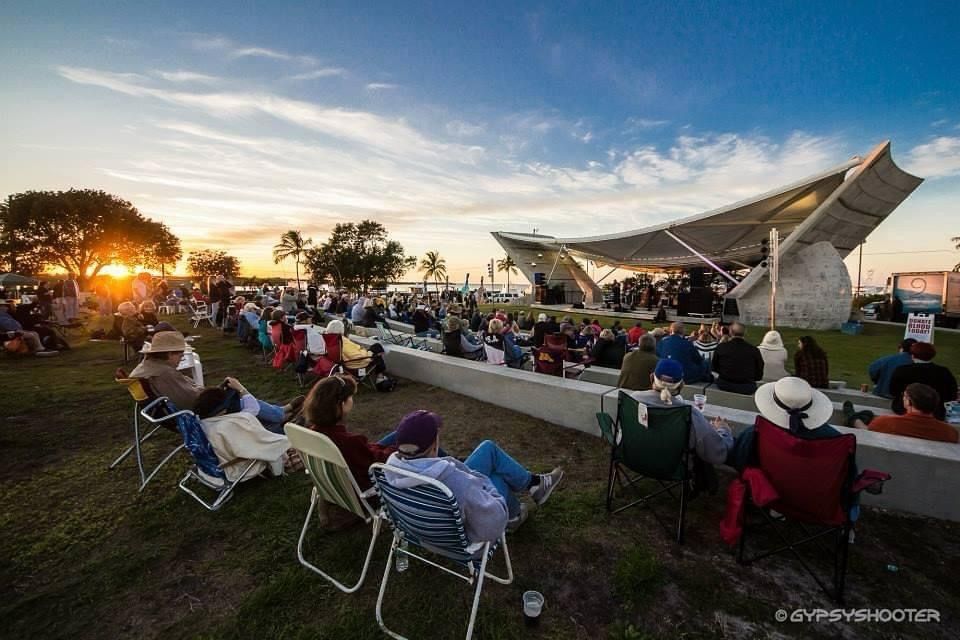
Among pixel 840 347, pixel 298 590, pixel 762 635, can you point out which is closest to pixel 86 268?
pixel 298 590

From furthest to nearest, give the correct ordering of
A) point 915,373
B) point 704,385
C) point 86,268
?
point 86,268 < point 704,385 < point 915,373

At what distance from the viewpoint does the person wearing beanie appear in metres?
2.57

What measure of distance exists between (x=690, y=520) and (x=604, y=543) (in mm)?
784

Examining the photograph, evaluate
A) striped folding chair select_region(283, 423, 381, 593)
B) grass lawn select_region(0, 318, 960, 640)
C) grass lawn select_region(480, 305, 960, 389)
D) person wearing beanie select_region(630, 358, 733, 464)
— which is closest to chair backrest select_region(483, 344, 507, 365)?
grass lawn select_region(0, 318, 960, 640)

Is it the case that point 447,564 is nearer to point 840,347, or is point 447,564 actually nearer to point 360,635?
point 360,635

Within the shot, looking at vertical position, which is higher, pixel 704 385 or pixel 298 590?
pixel 704 385

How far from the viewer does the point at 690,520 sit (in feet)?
9.32

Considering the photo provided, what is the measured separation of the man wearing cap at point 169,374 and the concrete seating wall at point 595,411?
9.36 ft

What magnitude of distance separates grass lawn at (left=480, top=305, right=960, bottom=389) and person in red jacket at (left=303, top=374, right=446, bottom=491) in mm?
9191

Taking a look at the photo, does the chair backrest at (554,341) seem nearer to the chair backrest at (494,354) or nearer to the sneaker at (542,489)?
the chair backrest at (494,354)

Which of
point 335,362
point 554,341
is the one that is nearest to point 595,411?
point 554,341

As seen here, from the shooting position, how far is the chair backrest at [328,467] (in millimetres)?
1914

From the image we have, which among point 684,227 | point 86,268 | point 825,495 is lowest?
point 825,495

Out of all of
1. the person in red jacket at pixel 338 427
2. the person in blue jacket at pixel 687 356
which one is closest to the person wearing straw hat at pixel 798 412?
the person in red jacket at pixel 338 427
